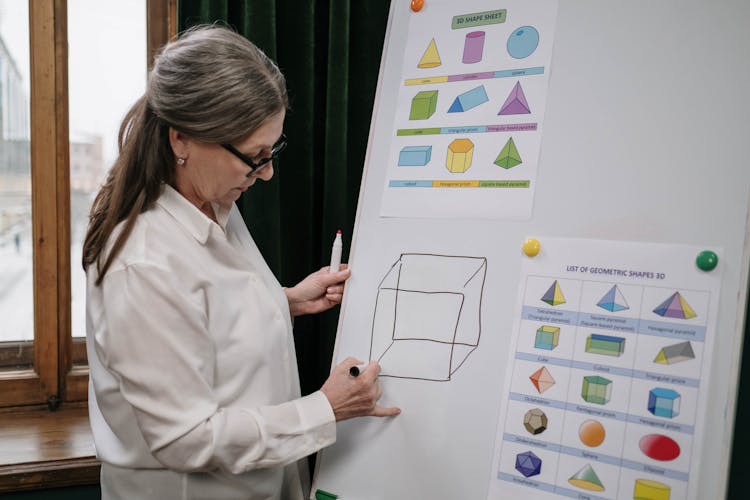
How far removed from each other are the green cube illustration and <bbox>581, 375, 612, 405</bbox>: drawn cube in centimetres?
61

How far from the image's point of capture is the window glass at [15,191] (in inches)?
66.2

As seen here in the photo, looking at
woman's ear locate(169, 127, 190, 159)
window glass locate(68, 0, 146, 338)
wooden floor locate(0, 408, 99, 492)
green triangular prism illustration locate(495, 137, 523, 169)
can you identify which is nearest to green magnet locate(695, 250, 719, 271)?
green triangular prism illustration locate(495, 137, 523, 169)

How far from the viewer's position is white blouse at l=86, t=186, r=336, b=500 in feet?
3.07

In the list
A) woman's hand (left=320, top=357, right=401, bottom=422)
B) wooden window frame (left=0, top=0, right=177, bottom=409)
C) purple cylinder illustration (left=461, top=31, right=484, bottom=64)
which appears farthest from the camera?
wooden window frame (left=0, top=0, right=177, bottom=409)

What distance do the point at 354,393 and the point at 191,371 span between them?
12.5 inches

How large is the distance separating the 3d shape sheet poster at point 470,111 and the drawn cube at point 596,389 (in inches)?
12.2

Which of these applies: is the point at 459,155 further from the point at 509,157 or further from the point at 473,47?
the point at 473,47

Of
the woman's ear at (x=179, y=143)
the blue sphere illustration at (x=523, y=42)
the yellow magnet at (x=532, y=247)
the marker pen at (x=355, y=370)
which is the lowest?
the marker pen at (x=355, y=370)

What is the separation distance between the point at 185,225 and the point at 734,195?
2.88ft

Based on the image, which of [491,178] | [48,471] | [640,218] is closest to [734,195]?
[640,218]

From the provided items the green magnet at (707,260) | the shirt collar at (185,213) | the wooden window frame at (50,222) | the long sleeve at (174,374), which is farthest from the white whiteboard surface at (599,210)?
the wooden window frame at (50,222)

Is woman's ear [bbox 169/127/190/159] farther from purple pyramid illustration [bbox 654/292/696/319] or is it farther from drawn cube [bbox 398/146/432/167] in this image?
purple pyramid illustration [bbox 654/292/696/319]

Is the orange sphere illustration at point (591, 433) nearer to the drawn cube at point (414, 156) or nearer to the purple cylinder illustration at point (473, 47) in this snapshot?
the drawn cube at point (414, 156)

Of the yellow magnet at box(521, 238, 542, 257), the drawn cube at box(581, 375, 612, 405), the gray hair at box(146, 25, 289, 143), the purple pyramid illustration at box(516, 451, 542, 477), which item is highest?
the gray hair at box(146, 25, 289, 143)
